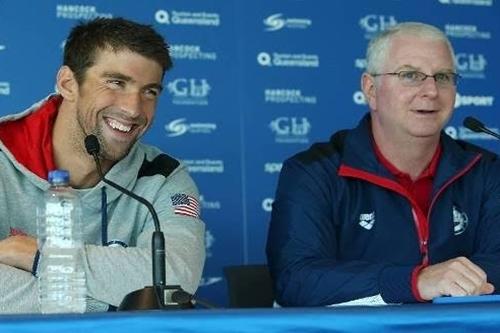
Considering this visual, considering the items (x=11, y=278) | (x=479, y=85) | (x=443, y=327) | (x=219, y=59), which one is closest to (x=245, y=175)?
(x=219, y=59)

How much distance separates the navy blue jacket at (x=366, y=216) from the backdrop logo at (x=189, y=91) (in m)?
1.24

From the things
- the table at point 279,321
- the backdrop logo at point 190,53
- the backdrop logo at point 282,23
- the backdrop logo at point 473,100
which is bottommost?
the table at point 279,321

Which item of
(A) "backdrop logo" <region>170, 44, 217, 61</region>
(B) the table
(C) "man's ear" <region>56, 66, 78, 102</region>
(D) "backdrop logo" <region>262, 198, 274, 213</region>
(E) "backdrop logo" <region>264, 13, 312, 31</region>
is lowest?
(D) "backdrop logo" <region>262, 198, 274, 213</region>

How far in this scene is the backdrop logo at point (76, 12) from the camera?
12.8 ft

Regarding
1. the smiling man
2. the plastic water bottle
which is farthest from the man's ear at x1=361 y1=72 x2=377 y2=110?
the plastic water bottle

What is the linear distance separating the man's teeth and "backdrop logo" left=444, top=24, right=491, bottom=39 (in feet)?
7.53

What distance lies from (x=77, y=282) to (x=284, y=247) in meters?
0.76

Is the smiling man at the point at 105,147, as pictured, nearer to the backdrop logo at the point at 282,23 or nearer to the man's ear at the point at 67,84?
the man's ear at the point at 67,84

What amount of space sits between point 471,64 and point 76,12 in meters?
1.77

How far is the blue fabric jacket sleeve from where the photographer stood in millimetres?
2416

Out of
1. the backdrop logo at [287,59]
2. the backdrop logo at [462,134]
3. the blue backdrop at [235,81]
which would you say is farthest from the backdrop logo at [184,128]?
the backdrop logo at [462,134]

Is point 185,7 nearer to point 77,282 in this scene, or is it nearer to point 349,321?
point 77,282

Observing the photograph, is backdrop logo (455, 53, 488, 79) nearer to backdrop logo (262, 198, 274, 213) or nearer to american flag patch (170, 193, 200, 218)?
backdrop logo (262, 198, 274, 213)

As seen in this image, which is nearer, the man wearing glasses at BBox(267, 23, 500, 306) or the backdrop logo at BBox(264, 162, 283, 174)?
the man wearing glasses at BBox(267, 23, 500, 306)
